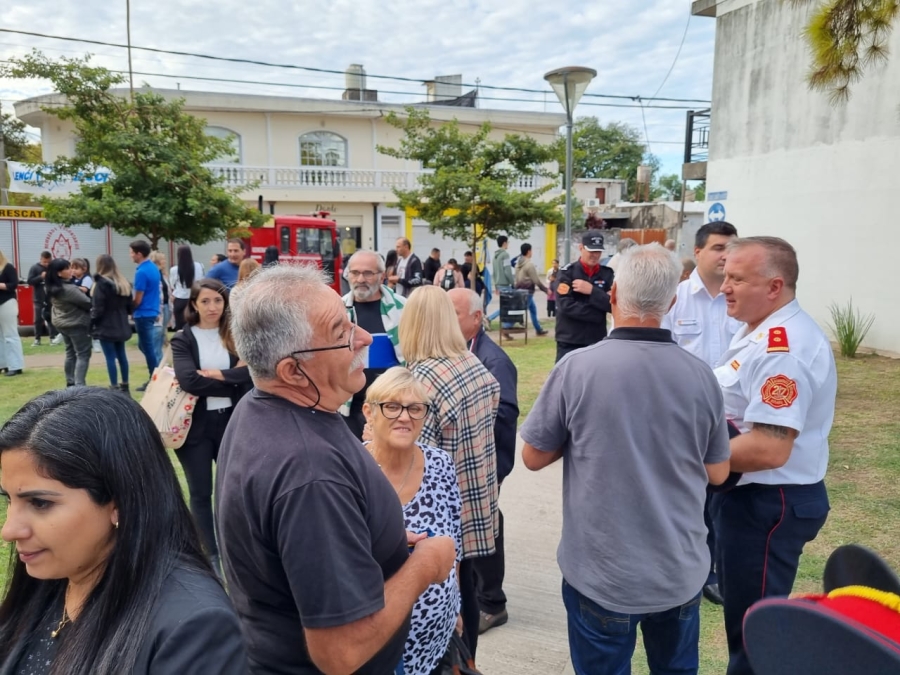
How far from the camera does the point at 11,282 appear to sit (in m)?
9.41

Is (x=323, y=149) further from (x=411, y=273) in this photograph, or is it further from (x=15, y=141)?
(x=15, y=141)

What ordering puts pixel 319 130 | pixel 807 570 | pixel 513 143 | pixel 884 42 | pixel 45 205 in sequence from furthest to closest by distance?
pixel 319 130, pixel 513 143, pixel 45 205, pixel 884 42, pixel 807 570

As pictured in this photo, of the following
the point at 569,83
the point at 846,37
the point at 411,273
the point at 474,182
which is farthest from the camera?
the point at 474,182

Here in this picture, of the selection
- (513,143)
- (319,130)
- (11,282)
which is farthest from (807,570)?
(319,130)

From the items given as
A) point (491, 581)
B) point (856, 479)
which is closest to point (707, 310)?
point (491, 581)

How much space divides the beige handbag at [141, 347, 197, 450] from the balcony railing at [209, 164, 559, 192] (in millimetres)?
22938

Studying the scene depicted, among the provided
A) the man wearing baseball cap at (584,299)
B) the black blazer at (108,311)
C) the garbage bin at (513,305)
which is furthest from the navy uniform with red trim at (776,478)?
the garbage bin at (513,305)

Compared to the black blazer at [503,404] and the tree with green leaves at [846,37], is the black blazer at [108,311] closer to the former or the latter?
the black blazer at [503,404]

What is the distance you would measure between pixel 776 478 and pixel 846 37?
4117mm

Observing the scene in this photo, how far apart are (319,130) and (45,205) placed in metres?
16.3

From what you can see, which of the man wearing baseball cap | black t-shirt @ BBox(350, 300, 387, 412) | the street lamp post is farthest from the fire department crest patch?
the street lamp post

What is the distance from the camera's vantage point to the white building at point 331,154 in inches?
1029

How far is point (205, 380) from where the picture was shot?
3.76 metres

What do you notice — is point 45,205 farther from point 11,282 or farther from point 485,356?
point 485,356
